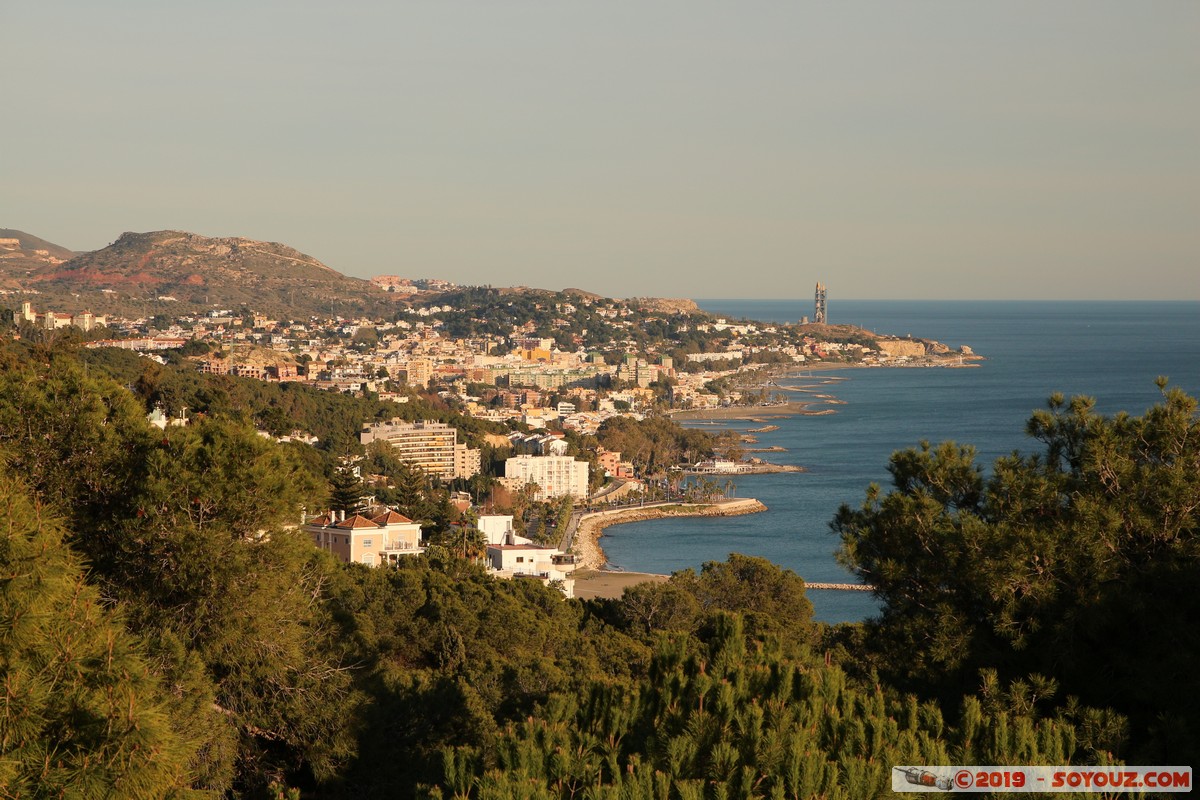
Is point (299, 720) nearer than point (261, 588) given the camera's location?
No

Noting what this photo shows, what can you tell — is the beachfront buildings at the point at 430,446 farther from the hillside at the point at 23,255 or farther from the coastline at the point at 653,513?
the hillside at the point at 23,255

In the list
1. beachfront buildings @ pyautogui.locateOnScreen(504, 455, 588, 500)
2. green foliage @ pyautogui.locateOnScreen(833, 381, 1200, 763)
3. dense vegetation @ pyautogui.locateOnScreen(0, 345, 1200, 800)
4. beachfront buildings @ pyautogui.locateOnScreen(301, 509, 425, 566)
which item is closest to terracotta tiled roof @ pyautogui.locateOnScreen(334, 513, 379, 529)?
beachfront buildings @ pyautogui.locateOnScreen(301, 509, 425, 566)

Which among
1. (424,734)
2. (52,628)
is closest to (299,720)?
→ (424,734)

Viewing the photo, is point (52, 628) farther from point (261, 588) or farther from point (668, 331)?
point (668, 331)

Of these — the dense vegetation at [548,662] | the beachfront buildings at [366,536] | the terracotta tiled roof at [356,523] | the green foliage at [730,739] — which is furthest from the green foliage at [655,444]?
the green foliage at [730,739]

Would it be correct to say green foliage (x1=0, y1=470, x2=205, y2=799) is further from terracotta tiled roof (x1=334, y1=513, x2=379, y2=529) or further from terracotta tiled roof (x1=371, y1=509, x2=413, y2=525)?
terracotta tiled roof (x1=371, y1=509, x2=413, y2=525)
